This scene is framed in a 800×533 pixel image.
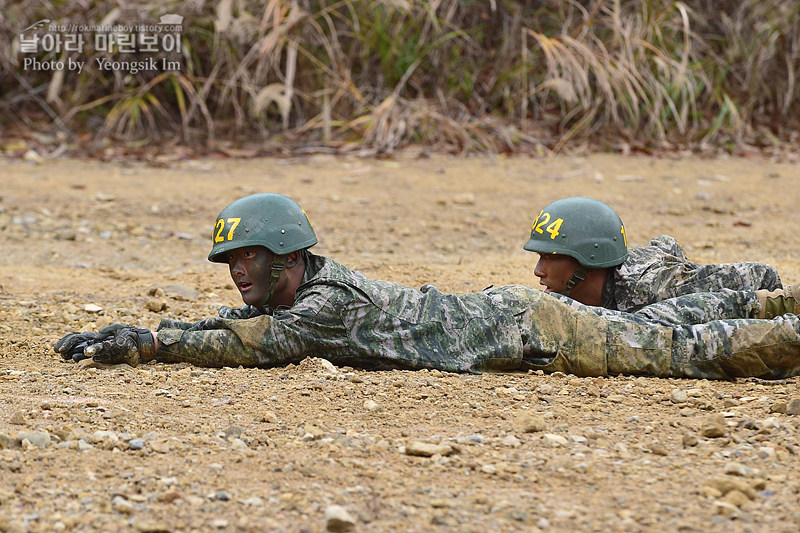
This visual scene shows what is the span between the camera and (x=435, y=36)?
10812 millimetres

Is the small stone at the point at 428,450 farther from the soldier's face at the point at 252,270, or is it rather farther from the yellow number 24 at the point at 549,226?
the yellow number 24 at the point at 549,226

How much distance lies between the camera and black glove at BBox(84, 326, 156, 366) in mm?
Answer: 4129

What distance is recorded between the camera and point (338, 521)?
8.19 ft

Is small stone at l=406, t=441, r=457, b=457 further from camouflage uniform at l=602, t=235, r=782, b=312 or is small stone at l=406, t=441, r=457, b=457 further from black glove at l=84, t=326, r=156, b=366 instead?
camouflage uniform at l=602, t=235, r=782, b=312

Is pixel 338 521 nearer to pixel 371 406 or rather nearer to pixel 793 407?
pixel 371 406

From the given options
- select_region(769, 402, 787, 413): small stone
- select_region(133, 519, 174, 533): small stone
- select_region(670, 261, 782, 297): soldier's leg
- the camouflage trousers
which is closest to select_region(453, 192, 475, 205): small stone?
select_region(670, 261, 782, 297): soldier's leg

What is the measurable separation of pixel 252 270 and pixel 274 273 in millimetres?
95

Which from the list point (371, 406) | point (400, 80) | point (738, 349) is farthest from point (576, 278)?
point (400, 80)

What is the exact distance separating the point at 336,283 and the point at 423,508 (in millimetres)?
1595

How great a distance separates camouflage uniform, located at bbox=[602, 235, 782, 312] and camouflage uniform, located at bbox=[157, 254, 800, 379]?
54cm

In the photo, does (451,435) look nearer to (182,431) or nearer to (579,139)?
(182,431)

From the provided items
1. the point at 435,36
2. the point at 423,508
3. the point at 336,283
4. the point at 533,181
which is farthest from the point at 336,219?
the point at 423,508

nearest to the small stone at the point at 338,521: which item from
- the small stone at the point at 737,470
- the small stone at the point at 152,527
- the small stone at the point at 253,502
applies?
the small stone at the point at 253,502

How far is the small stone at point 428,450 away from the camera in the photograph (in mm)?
3027
